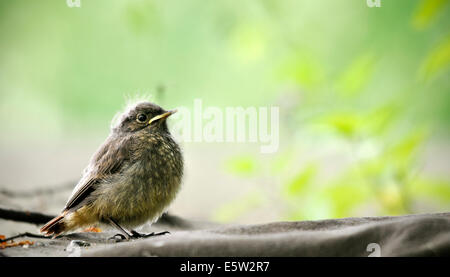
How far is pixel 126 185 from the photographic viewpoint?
1539 mm

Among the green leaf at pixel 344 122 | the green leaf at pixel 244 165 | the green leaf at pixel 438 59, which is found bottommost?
the green leaf at pixel 244 165

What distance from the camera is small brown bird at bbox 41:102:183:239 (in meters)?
1.54

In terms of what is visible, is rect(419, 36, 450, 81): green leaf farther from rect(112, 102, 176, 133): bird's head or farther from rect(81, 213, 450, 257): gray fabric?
rect(112, 102, 176, 133): bird's head

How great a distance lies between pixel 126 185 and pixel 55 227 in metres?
0.30

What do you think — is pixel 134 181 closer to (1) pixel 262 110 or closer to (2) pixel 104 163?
(2) pixel 104 163

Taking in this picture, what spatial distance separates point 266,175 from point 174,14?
1.41 m

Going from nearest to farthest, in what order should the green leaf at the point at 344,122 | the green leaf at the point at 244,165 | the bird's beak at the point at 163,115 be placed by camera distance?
the bird's beak at the point at 163,115 < the green leaf at the point at 344,122 < the green leaf at the point at 244,165

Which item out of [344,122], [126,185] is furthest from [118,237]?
[344,122]

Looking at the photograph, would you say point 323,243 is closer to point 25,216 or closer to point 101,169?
point 101,169

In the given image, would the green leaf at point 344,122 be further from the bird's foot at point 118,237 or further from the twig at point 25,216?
the twig at point 25,216

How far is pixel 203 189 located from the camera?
335cm

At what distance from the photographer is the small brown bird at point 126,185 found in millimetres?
1541

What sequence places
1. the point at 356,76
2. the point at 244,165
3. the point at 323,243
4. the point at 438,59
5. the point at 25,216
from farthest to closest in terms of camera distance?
the point at 244,165
the point at 356,76
the point at 25,216
the point at 438,59
the point at 323,243

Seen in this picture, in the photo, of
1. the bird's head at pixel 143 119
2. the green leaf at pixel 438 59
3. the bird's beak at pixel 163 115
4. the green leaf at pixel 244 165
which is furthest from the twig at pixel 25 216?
the green leaf at pixel 438 59
